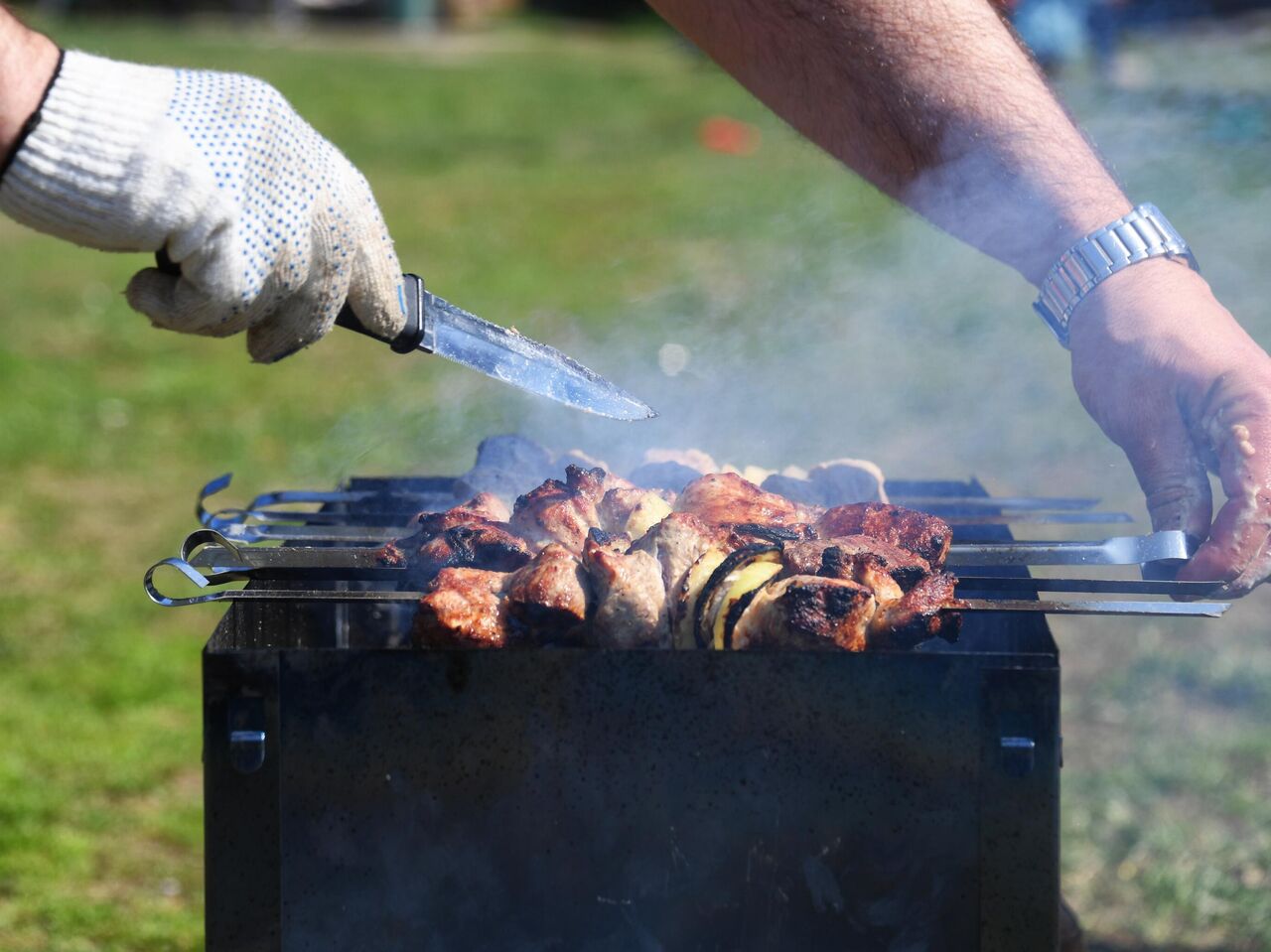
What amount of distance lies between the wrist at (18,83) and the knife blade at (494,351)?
0.60 metres

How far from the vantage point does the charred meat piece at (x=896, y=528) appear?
2254 mm

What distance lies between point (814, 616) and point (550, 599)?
1.32 feet

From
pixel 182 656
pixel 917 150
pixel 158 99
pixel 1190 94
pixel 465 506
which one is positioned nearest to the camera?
pixel 158 99

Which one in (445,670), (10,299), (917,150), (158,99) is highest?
(10,299)

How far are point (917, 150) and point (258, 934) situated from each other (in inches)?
72.0

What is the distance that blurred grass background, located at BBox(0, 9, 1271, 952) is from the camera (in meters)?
3.77

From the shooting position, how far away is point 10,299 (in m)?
9.46

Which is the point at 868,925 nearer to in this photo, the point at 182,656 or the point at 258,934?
the point at 258,934

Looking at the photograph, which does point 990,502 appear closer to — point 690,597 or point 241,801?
point 690,597

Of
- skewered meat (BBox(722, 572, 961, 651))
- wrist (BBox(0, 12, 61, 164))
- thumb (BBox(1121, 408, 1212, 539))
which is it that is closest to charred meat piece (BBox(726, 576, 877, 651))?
skewered meat (BBox(722, 572, 961, 651))

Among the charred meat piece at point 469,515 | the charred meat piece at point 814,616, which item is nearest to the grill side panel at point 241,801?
the charred meat piece at point 469,515

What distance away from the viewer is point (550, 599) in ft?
6.67

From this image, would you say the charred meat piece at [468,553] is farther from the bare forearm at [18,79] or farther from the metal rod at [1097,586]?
the bare forearm at [18,79]

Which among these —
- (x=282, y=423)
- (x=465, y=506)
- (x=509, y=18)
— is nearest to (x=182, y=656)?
(x=282, y=423)
